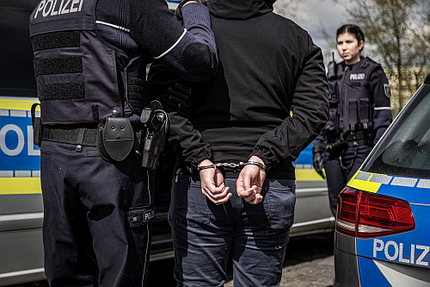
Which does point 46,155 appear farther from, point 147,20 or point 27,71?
point 27,71

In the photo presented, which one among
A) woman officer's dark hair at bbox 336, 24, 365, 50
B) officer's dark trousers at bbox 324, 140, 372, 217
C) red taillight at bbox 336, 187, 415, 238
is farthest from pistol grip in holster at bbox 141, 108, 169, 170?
woman officer's dark hair at bbox 336, 24, 365, 50

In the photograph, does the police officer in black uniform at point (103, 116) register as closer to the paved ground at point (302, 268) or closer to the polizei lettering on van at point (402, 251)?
the polizei lettering on van at point (402, 251)

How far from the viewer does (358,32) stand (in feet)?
12.0

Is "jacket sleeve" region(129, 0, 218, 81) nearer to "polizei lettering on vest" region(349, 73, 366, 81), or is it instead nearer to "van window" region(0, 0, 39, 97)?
"van window" region(0, 0, 39, 97)

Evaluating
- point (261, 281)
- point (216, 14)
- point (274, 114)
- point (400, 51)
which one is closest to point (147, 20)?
point (216, 14)

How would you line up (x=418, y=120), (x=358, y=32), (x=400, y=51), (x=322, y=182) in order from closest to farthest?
(x=418, y=120), (x=358, y=32), (x=322, y=182), (x=400, y=51)

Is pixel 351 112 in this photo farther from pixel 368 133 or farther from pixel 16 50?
pixel 16 50

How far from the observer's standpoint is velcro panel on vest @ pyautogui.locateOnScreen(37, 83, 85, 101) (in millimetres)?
1583

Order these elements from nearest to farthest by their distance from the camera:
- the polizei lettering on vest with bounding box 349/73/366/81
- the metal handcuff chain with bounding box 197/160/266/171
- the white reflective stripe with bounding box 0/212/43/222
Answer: the metal handcuff chain with bounding box 197/160/266/171 < the white reflective stripe with bounding box 0/212/43/222 < the polizei lettering on vest with bounding box 349/73/366/81

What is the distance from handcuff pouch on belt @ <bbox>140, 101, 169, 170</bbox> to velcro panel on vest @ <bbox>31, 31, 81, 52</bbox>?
1.13 ft

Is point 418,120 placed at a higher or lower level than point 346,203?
higher

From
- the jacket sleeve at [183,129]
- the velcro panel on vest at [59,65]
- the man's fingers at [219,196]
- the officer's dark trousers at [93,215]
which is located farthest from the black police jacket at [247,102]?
the velcro panel on vest at [59,65]

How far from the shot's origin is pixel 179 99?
1606 millimetres

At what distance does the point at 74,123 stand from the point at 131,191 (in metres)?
0.32
